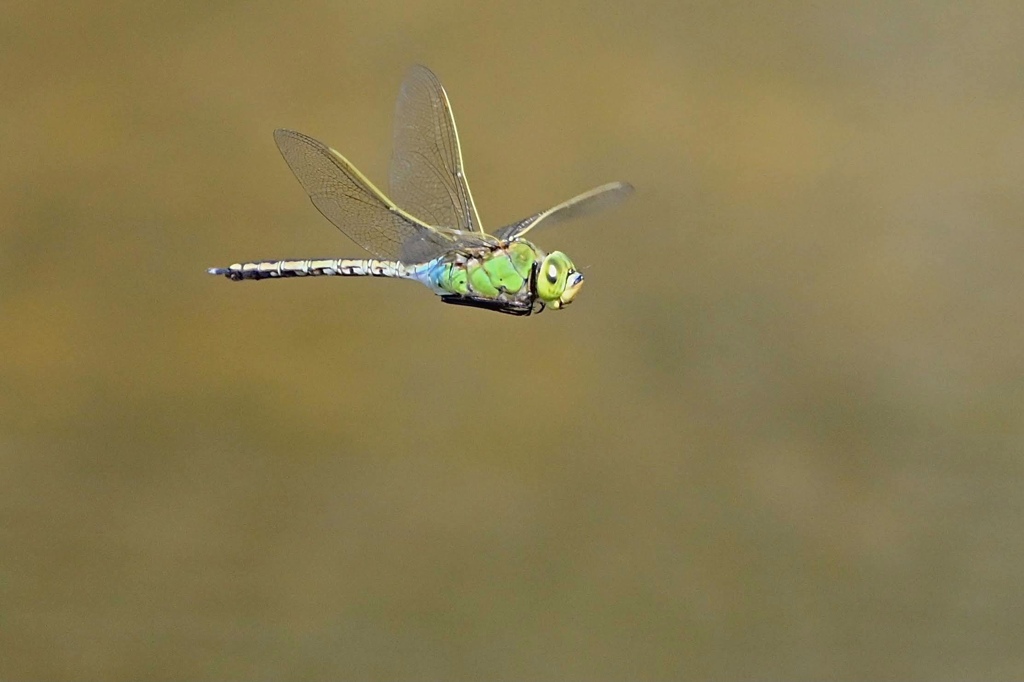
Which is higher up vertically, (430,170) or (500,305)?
(430,170)

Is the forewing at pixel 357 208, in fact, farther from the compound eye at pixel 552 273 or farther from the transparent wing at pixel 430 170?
the compound eye at pixel 552 273

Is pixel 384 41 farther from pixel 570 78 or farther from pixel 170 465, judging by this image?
pixel 170 465

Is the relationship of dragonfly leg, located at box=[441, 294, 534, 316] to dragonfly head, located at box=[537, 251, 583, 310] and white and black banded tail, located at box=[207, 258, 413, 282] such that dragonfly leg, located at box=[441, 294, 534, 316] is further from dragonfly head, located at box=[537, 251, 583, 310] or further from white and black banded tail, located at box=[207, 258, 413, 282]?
white and black banded tail, located at box=[207, 258, 413, 282]

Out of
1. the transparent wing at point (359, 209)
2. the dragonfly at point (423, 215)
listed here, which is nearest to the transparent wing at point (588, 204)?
the dragonfly at point (423, 215)

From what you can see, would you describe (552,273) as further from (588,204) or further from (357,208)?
(357,208)

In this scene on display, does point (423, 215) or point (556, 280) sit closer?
point (556, 280)

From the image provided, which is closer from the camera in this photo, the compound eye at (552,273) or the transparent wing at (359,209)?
the compound eye at (552,273)

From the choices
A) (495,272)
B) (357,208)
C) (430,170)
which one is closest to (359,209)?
(357,208)
